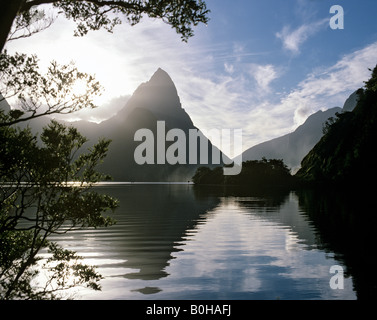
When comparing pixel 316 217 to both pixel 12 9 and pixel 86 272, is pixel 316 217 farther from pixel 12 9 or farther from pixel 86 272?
pixel 12 9

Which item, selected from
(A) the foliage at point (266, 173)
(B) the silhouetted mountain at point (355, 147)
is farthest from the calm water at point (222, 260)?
(A) the foliage at point (266, 173)

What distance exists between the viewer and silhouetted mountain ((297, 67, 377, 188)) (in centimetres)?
8456

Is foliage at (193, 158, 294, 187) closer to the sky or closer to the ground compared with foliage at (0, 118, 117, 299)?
closer to the sky

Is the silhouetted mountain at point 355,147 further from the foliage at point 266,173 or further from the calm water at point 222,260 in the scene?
the foliage at point 266,173

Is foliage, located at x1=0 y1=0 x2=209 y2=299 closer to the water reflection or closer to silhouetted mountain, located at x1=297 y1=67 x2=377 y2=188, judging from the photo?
the water reflection

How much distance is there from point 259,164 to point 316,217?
146706mm

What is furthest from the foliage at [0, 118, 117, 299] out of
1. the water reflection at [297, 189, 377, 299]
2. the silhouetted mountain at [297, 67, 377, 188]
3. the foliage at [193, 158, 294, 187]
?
the foliage at [193, 158, 294, 187]

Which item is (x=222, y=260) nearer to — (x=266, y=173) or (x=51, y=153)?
(x=51, y=153)

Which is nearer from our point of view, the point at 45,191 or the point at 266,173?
the point at 45,191

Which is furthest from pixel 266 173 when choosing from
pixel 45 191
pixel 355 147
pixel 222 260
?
pixel 45 191

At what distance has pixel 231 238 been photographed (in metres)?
34.1

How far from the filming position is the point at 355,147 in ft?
294
